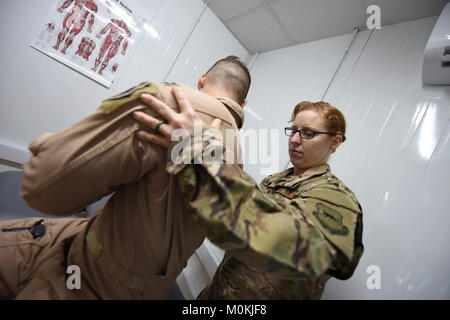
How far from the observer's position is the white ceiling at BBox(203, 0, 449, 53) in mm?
1455

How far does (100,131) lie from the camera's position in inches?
20.6

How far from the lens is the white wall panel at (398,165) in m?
0.91

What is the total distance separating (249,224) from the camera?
474mm

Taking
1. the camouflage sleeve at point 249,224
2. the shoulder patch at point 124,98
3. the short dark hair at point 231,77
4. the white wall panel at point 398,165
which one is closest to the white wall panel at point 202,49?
the short dark hair at point 231,77

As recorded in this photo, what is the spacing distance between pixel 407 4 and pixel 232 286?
7.24 ft

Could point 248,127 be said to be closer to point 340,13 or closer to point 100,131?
point 340,13

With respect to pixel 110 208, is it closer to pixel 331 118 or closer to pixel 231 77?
pixel 231 77

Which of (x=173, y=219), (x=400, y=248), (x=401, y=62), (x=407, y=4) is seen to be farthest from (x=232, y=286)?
(x=407, y=4)

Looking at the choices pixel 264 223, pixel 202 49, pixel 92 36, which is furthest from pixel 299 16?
pixel 264 223

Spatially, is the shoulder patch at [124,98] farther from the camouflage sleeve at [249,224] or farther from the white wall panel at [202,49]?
the white wall panel at [202,49]

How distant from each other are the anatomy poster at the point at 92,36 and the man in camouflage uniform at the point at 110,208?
1.52m

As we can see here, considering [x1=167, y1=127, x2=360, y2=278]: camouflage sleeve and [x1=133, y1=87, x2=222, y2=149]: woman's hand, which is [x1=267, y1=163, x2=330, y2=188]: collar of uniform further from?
[x1=133, y1=87, x2=222, y2=149]: woman's hand

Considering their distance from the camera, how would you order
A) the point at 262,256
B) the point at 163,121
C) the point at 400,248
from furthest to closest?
the point at 400,248 → the point at 163,121 → the point at 262,256

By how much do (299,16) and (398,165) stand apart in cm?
167
